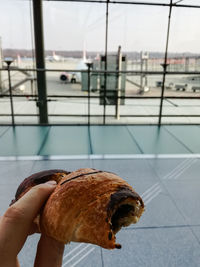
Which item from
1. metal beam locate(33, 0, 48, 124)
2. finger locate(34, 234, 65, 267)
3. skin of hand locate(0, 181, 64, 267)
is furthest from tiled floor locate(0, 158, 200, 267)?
metal beam locate(33, 0, 48, 124)

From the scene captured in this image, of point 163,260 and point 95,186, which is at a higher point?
point 95,186

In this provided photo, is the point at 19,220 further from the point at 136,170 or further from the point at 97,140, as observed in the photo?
the point at 97,140

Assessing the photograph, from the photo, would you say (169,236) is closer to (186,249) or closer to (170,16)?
(186,249)

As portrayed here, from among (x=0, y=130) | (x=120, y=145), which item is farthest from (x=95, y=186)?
(x=0, y=130)

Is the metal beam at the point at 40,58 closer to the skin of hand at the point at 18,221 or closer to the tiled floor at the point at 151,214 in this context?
the tiled floor at the point at 151,214

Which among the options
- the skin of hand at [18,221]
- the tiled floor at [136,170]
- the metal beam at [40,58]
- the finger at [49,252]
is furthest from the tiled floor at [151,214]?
the metal beam at [40,58]

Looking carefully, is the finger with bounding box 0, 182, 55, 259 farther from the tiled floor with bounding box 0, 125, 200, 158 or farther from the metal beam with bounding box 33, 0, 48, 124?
the metal beam with bounding box 33, 0, 48, 124
